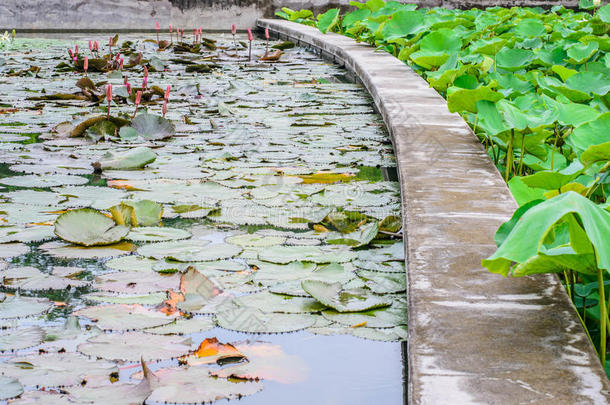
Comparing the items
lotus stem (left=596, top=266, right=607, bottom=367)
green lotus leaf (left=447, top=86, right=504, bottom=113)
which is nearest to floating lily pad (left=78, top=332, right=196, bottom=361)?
lotus stem (left=596, top=266, right=607, bottom=367)

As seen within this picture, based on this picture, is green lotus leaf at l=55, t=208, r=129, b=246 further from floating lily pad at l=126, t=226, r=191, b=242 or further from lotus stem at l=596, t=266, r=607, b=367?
lotus stem at l=596, t=266, r=607, b=367

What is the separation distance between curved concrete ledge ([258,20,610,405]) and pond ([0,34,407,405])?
4.5 inches

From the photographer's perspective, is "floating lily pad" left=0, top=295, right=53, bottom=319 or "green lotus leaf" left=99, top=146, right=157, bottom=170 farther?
"green lotus leaf" left=99, top=146, right=157, bottom=170

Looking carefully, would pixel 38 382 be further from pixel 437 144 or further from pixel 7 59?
pixel 7 59

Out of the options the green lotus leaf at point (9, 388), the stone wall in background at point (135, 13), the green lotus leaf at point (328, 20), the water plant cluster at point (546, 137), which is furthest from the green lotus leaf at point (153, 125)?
the stone wall in background at point (135, 13)

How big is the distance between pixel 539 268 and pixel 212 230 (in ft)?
3.25

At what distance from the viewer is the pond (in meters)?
1.21

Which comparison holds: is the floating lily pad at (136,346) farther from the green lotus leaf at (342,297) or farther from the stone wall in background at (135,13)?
the stone wall in background at (135,13)

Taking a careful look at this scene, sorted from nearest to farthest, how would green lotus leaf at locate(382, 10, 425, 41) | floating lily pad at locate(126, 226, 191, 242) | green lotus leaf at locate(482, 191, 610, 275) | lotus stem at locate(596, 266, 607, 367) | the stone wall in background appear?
green lotus leaf at locate(482, 191, 610, 275)
lotus stem at locate(596, 266, 607, 367)
floating lily pad at locate(126, 226, 191, 242)
green lotus leaf at locate(382, 10, 425, 41)
the stone wall in background

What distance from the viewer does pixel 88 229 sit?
5.97ft

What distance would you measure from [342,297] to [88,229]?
26.2 inches

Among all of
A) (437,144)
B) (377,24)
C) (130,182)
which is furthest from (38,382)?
(377,24)

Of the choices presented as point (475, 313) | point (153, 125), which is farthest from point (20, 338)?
point (153, 125)

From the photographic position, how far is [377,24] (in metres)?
5.67
